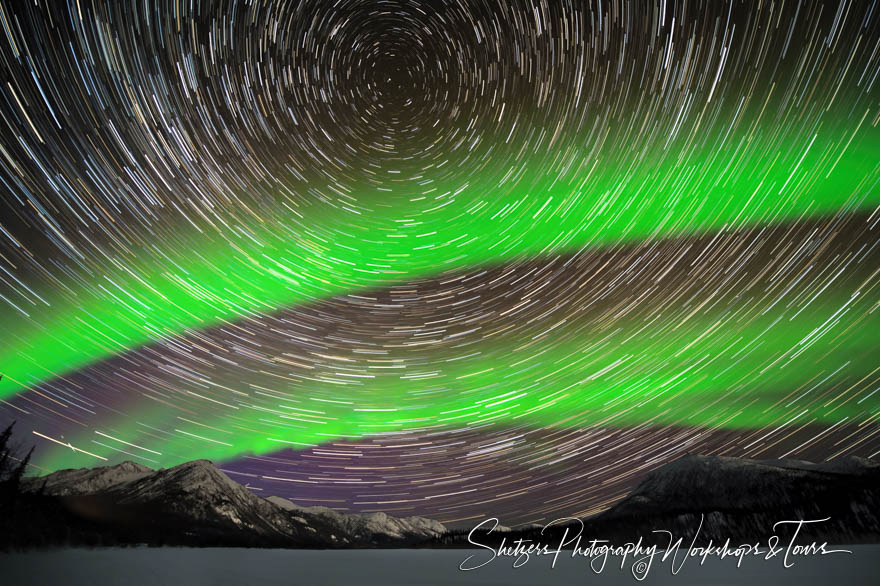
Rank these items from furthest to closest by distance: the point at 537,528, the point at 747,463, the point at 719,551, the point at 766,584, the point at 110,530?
1. the point at 747,463
2. the point at 537,528
3. the point at 110,530
4. the point at 766,584
5. the point at 719,551

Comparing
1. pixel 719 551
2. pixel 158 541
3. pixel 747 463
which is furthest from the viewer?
pixel 747 463

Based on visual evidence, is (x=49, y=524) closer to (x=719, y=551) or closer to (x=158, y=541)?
(x=719, y=551)

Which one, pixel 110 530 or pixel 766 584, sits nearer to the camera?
pixel 766 584

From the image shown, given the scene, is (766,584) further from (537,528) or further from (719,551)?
(537,528)

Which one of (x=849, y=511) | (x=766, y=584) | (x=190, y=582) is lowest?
(x=766, y=584)

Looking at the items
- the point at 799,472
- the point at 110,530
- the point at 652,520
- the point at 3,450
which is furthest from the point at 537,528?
the point at 799,472

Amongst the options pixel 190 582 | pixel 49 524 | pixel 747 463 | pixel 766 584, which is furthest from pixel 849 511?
pixel 49 524

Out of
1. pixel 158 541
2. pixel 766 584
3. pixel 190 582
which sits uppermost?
pixel 158 541

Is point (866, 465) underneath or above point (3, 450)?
above

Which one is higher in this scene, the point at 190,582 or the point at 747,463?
the point at 747,463
